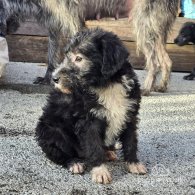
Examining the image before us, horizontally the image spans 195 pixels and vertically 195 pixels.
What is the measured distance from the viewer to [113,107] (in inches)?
122

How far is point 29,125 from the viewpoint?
4402mm

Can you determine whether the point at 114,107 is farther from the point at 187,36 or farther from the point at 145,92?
the point at 187,36

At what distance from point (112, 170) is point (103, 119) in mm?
435

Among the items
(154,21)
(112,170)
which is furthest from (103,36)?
(154,21)

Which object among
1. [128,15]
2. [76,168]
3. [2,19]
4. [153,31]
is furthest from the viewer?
[128,15]

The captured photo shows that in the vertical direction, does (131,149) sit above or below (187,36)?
above

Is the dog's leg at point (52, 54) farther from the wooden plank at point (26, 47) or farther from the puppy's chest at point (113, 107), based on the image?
the puppy's chest at point (113, 107)

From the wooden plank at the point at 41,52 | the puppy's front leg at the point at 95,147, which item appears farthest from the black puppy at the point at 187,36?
the puppy's front leg at the point at 95,147

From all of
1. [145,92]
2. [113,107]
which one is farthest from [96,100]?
[145,92]

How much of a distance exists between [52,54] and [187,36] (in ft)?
7.35

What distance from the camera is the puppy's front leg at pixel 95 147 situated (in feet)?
10.0

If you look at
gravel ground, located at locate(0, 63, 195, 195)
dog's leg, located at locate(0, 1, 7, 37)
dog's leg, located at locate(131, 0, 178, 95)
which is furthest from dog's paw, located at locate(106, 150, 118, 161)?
dog's leg, located at locate(0, 1, 7, 37)

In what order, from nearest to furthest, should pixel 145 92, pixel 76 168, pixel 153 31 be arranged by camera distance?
1. pixel 76 168
2. pixel 145 92
3. pixel 153 31

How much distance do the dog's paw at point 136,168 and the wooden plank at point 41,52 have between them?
14.6ft
